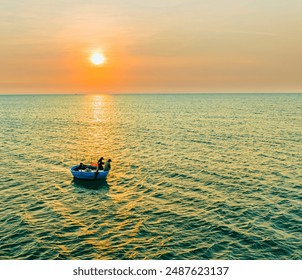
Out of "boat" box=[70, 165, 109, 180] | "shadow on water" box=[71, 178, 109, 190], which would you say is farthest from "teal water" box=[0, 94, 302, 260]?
"boat" box=[70, 165, 109, 180]

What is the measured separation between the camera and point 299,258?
2255 centimetres

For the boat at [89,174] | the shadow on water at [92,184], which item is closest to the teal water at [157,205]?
the shadow on water at [92,184]

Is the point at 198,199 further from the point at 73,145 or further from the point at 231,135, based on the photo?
the point at 231,135

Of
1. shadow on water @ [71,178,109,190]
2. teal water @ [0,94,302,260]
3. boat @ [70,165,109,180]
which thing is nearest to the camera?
teal water @ [0,94,302,260]

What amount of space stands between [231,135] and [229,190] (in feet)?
140

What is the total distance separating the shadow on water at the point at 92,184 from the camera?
38.6m

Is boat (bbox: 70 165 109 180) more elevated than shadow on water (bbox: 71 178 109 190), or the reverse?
boat (bbox: 70 165 109 180)

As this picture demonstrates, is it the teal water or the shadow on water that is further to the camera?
the shadow on water

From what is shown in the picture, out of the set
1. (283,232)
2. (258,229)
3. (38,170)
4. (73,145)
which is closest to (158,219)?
(258,229)

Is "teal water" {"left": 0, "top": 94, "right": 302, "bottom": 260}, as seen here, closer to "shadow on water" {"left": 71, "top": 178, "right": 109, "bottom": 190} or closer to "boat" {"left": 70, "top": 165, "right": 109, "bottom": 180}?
"shadow on water" {"left": 71, "top": 178, "right": 109, "bottom": 190}

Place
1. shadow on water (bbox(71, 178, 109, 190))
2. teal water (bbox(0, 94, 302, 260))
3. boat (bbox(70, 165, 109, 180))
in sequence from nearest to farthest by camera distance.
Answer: teal water (bbox(0, 94, 302, 260)) < shadow on water (bbox(71, 178, 109, 190)) < boat (bbox(70, 165, 109, 180))

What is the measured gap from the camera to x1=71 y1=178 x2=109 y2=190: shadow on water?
127 feet

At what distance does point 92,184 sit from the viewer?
39844 millimetres

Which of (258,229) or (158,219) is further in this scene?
(158,219)
